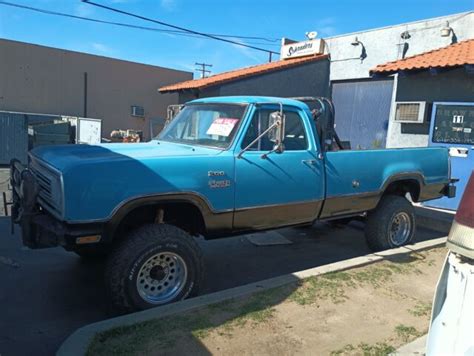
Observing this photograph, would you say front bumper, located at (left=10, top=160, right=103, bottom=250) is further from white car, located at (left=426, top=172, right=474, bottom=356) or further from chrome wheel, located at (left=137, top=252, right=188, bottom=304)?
white car, located at (left=426, top=172, right=474, bottom=356)

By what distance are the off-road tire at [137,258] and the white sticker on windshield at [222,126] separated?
119cm

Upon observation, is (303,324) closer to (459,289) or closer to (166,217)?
(166,217)

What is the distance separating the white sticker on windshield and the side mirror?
38cm

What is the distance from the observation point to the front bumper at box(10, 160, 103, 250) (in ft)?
12.1

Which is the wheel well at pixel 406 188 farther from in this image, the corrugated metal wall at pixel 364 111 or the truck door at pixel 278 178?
the corrugated metal wall at pixel 364 111

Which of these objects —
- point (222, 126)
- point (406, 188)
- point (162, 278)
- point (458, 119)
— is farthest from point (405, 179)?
point (162, 278)

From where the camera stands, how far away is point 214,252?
6188 millimetres

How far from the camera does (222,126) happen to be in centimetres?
480

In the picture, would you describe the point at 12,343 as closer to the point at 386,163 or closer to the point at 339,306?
the point at 339,306

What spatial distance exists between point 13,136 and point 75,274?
34.6 ft

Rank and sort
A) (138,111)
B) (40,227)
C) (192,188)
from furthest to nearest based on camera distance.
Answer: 1. (138,111)
2. (192,188)
3. (40,227)

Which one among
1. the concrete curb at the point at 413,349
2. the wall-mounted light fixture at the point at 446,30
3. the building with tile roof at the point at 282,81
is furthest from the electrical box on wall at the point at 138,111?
the concrete curb at the point at 413,349

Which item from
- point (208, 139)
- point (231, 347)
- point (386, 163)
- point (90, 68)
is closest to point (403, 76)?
point (386, 163)

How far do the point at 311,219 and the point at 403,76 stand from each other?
652 cm
